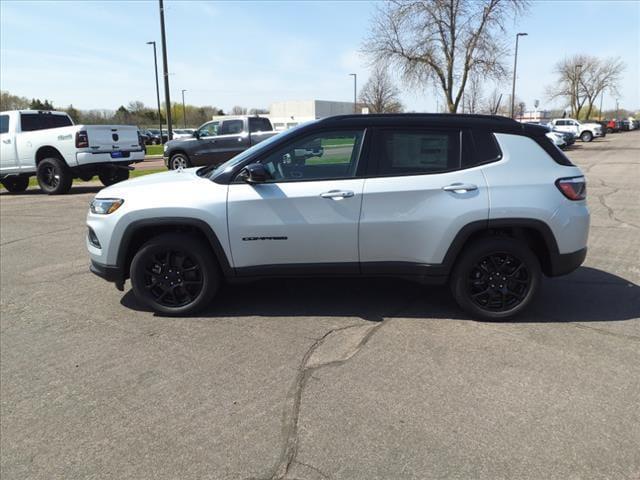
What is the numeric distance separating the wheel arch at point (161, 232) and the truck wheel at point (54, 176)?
9517 millimetres

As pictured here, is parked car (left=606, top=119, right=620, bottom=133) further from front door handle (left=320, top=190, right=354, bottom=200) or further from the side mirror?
the side mirror

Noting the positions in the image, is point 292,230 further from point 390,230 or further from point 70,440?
point 70,440

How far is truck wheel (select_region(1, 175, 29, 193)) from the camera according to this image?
46.5 feet

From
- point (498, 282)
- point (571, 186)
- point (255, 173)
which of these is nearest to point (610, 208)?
point (571, 186)

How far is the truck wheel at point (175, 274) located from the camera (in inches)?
173

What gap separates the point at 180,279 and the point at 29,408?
62.9 inches

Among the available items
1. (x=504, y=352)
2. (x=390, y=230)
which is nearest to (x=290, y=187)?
(x=390, y=230)

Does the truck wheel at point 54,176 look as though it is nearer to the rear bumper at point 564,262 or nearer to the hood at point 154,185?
the hood at point 154,185

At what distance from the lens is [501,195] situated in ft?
13.6

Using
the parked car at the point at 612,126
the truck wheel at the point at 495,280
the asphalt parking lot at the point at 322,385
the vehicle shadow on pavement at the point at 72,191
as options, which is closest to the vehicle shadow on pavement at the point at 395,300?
the asphalt parking lot at the point at 322,385

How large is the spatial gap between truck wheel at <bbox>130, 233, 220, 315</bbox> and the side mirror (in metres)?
0.73

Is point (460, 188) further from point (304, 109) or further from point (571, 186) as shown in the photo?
point (304, 109)

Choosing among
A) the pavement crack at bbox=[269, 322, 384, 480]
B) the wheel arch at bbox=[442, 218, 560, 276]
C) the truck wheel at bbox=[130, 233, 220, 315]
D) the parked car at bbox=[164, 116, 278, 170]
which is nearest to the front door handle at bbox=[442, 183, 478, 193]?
the wheel arch at bbox=[442, 218, 560, 276]

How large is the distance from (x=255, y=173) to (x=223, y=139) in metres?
13.1
